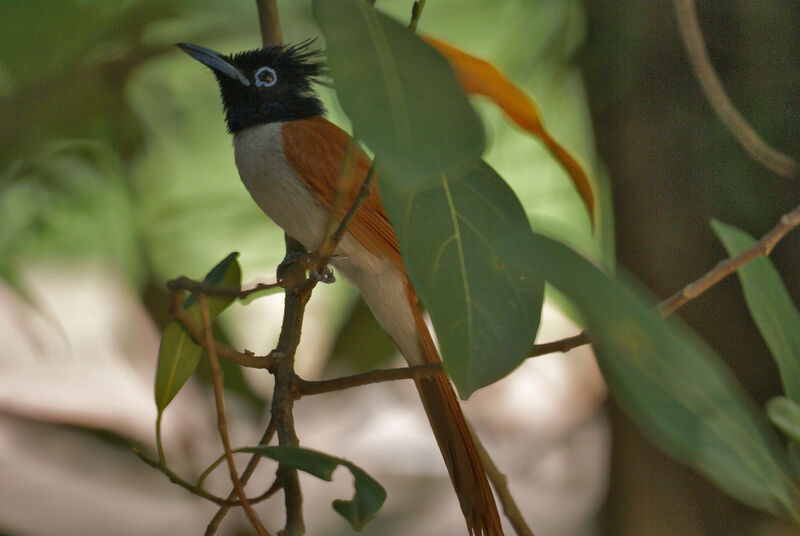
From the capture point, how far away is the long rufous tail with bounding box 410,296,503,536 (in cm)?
123

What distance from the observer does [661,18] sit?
1.92 metres

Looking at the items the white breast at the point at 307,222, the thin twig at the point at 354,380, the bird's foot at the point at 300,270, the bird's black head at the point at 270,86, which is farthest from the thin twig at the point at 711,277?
the bird's black head at the point at 270,86

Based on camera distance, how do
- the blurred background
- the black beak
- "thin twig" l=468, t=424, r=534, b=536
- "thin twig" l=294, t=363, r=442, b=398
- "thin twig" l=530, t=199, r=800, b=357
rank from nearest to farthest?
"thin twig" l=530, t=199, r=800, b=357 < "thin twig" l=294, t=363, r=442, b=398 < "thin twig" l=468, t=424, r=534, b=536 < the black beak < the blurred background

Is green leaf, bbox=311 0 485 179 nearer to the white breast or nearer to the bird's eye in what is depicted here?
the white breast

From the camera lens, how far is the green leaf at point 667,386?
557 millimetres

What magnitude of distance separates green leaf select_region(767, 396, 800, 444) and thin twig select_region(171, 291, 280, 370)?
0.47 m

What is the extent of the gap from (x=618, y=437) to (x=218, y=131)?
4.27 ft

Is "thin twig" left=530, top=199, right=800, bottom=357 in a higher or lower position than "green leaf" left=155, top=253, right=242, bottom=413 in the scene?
lower

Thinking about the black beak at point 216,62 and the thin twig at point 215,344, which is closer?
the thin twig at point 215,344

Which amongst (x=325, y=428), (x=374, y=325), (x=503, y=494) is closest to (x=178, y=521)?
(x=325, y=428)

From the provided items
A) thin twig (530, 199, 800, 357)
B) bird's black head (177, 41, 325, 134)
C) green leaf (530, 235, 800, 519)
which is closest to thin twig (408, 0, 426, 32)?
green leaf (530, 235, 800, 519)

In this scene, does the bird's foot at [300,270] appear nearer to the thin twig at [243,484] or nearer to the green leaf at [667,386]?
the thin twig at [243,484]

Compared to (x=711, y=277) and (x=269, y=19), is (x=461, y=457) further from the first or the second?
(x=269, y=19)

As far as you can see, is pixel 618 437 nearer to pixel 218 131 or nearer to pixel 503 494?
pixel 503 494
